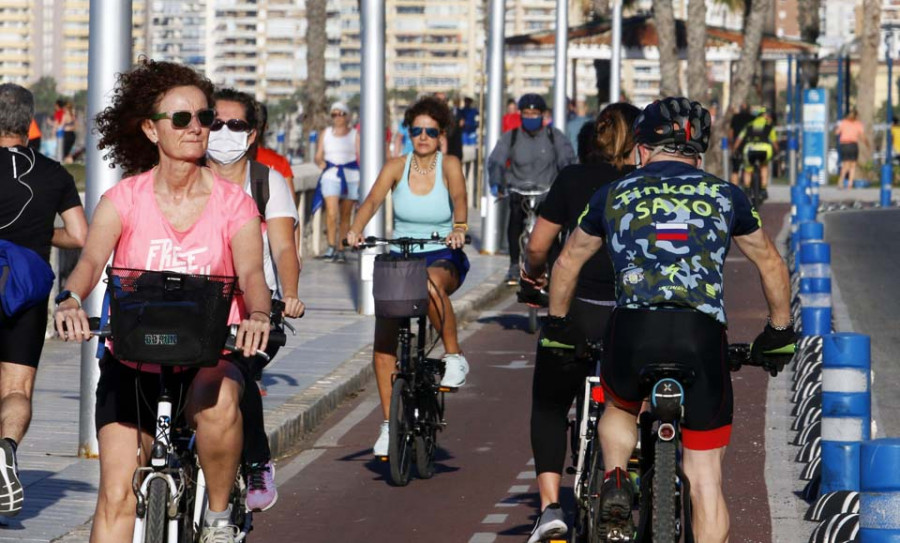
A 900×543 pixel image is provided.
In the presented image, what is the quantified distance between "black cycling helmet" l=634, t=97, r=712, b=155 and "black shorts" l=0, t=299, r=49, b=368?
8.95ft

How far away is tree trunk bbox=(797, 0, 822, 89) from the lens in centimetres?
5091

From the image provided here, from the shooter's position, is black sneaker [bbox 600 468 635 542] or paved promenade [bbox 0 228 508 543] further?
paved promenade [bbox 0 228 508 543]

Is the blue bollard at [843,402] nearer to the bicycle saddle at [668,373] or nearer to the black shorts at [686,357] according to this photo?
the black shorts at [686,357]

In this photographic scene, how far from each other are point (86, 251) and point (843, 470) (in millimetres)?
3928

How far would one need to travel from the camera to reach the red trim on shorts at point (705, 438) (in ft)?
19.5

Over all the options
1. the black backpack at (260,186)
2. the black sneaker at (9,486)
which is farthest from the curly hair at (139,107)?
the black sneaker at (9,486)

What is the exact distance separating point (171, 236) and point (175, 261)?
81mm

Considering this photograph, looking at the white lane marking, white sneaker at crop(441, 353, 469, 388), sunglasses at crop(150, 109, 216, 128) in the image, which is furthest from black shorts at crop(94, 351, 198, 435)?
the white lane marking

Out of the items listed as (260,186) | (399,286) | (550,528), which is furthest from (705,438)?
(399,286)

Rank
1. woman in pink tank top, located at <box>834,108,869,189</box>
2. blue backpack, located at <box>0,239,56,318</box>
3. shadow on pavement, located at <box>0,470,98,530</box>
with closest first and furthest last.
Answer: blue backpack, located at <box>0,239,56,318</box> → shadow on pavement, located at <box>0,470,98,530</box> → woman in pink tank top, located at <box>834,108,869,189</box>

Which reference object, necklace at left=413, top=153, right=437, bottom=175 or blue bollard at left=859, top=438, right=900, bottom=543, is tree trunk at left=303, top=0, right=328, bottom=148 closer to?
necklace at left=413, top=153, right=437, bottom=175

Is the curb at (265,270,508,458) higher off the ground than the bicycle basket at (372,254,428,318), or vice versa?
the bicycle basket at (372,254,428,318)

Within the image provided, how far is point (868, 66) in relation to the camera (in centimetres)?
5062

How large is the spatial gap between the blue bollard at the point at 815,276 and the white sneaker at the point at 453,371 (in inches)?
159
